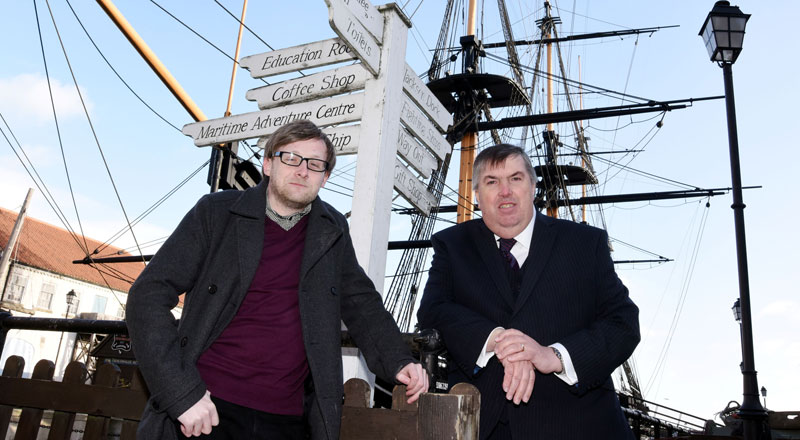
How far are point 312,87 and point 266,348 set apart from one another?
96.5 inches

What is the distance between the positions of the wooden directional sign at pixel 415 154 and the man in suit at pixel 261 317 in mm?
1795

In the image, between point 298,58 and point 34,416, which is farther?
point 298,58

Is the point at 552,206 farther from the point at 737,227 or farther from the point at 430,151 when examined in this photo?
the point at 430,151

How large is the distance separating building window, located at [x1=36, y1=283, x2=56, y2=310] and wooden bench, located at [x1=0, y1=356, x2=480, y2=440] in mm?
40378

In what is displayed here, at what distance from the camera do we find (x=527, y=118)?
21703mm

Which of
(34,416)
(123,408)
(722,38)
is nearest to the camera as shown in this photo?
(123,408)

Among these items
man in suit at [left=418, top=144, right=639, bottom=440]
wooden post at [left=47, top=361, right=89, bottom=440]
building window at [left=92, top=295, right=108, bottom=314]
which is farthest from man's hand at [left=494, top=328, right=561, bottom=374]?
building window at [left=92, top=295, right=108, bottom=314]

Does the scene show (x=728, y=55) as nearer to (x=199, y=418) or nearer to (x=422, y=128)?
(x=422, y=128)

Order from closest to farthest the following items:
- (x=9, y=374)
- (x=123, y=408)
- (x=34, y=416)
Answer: (x=123, y=408), (x=34, y=416), (x=9, y=374)

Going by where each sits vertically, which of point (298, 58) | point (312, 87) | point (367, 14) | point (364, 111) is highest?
point (367, 14)

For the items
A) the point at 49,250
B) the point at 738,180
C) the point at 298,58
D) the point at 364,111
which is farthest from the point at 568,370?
the point at 49,250

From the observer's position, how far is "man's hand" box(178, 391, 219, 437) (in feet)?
5.67

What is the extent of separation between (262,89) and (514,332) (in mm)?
3019

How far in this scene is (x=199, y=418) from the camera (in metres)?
1.74
